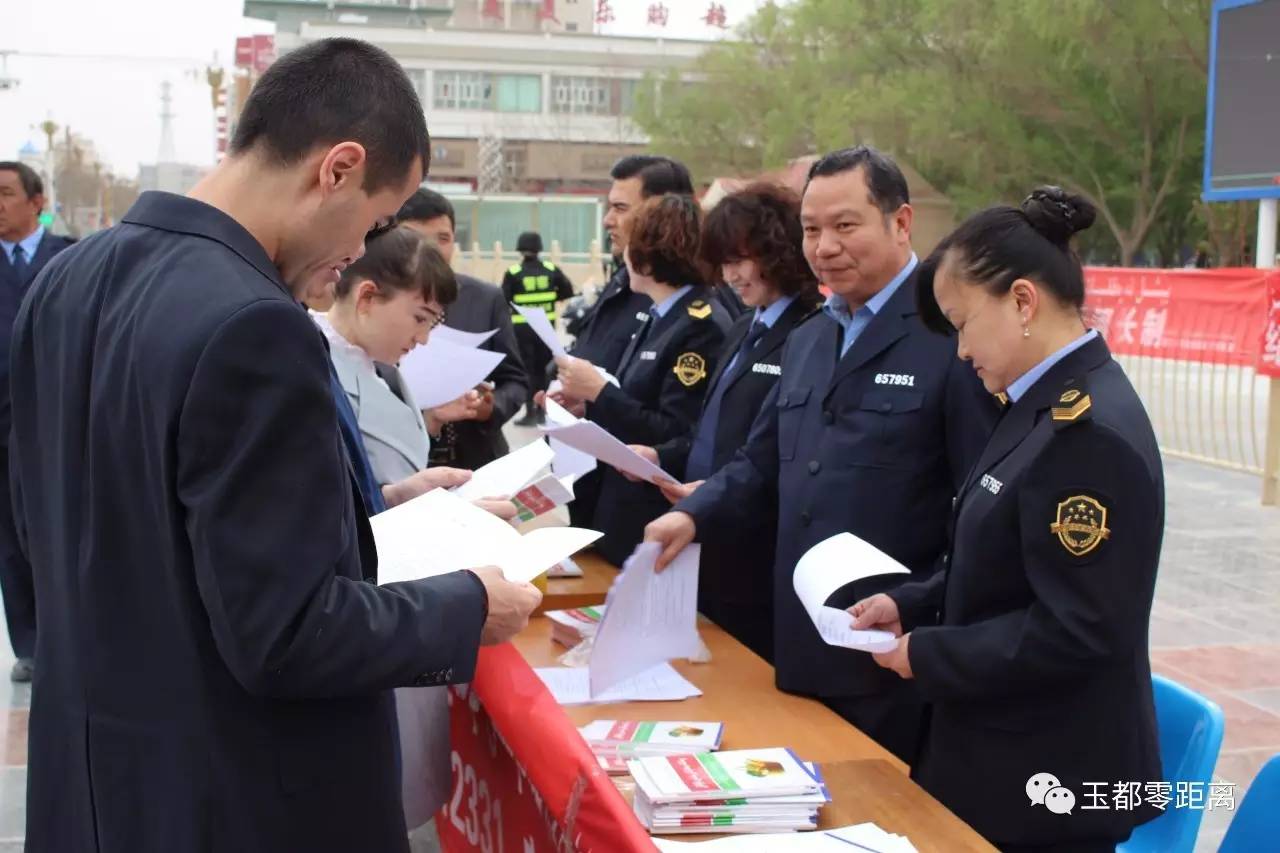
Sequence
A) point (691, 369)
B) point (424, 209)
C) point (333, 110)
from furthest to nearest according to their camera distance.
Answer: point (424, 209), point (691, 369), point (333, 110)

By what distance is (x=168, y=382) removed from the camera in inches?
49.5

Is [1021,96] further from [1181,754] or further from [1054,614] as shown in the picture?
[1054,614]

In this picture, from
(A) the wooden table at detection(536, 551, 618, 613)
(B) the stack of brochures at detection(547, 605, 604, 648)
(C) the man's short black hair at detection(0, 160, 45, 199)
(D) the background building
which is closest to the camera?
(B) the stack of brochures at detection(547, 605, 604, 648)

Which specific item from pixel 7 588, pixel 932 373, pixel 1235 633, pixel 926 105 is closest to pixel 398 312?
pixel 932 373

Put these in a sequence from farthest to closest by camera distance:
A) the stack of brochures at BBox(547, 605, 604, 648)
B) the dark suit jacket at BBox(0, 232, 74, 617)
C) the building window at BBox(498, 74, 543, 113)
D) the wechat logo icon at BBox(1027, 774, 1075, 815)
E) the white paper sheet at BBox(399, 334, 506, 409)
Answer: the building window at BBox(498, 74, 543, 113)
the dark suit jacket at BBox(0, 232, 74, 617)
the white paper sheet at BBox(399, 334, 506, 409)
the stack of brochures at BBox(547, 605, 604, 648)
the wechat logo icon at BBox(1027, 774, 1075, 815)

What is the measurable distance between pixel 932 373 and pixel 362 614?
1.50 meters

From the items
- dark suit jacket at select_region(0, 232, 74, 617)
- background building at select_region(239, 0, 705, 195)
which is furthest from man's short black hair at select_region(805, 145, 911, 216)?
background building at select_region(239, 0, 705, 195)

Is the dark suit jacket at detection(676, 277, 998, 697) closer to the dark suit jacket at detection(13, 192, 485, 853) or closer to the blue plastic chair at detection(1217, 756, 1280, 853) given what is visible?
the blue plastic chair at detection(1217, 756, 1280, 853)

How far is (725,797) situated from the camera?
183cm

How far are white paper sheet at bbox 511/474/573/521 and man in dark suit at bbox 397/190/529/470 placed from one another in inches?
59.2

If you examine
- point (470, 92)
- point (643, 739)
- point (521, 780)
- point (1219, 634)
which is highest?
point (470, 92)

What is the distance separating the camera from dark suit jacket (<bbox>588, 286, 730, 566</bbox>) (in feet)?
11.9

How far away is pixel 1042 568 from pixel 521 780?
1.01 meters

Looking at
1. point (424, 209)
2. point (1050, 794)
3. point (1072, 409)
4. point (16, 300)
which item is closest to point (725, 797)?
point (1050, 794)
